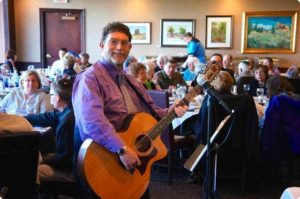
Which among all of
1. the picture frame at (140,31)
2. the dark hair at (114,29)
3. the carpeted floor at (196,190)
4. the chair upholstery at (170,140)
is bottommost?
the carpeted floor at (196,190)

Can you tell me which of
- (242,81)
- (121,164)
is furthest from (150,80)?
(121,164)

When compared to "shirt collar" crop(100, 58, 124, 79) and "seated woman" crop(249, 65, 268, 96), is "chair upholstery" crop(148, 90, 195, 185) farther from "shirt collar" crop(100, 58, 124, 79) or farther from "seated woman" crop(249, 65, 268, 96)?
"seated woman" crop(249, 65, 268, 96)

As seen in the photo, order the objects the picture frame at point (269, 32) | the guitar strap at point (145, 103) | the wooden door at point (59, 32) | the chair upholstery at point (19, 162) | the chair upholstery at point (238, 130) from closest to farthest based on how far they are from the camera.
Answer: the chair upholstery at point (19, 162)
the guitar strap at point (145, 103)
the chair upholstery at point (238, 130)
the picture frame at point (269, 32)
the wooden door at point (59, 32)

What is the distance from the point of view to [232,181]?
12.7ft

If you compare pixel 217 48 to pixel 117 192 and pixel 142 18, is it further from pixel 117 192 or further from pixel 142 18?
pixel 117 192

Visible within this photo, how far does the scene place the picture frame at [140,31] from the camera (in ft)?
33.5

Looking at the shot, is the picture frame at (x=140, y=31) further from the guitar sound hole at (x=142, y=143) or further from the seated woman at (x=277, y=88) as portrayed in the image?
the guitar sound hole at (x=142, y=143)

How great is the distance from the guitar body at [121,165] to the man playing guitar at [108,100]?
0.04 metres

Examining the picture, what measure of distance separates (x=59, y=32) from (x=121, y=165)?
9.11m

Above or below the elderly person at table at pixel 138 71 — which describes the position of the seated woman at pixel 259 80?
below

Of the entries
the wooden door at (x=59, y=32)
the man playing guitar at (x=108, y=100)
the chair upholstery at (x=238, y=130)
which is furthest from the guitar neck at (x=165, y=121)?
the wooden door at (x=59, y=32)

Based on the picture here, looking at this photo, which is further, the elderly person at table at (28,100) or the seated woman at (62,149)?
the elderly person at table at (28,100)

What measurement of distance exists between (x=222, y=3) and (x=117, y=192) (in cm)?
906

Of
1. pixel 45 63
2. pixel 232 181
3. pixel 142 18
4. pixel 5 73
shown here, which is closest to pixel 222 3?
pixel 142 18
